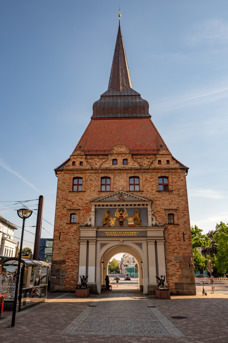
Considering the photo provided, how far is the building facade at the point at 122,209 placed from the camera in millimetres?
23359

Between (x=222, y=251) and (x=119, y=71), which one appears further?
(x=222, y=251)

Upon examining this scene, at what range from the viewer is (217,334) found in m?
9.09

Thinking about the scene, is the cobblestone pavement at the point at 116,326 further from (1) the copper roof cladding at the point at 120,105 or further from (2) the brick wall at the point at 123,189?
(1) the copper roof cladding at the point at 120,105

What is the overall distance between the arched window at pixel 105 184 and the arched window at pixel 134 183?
206 centimetres

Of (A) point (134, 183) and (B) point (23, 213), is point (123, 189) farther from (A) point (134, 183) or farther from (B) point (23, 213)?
(B) point (23, 213)

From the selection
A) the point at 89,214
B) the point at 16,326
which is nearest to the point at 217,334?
the point at 16,326

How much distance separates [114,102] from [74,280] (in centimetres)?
1975

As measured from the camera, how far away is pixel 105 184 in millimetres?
26766

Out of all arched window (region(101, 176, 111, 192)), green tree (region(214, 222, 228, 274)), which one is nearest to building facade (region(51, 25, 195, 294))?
arched window (region(101, 176, 111, 192))

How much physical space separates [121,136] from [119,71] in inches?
502

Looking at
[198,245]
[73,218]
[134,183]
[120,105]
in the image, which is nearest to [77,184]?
[73,218]

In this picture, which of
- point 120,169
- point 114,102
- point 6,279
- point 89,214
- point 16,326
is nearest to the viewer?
point 16,326

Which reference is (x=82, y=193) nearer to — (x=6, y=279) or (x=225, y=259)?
(x=6, y=279)

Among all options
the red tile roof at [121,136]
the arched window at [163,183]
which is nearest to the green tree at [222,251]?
the arched window at [163,183]
